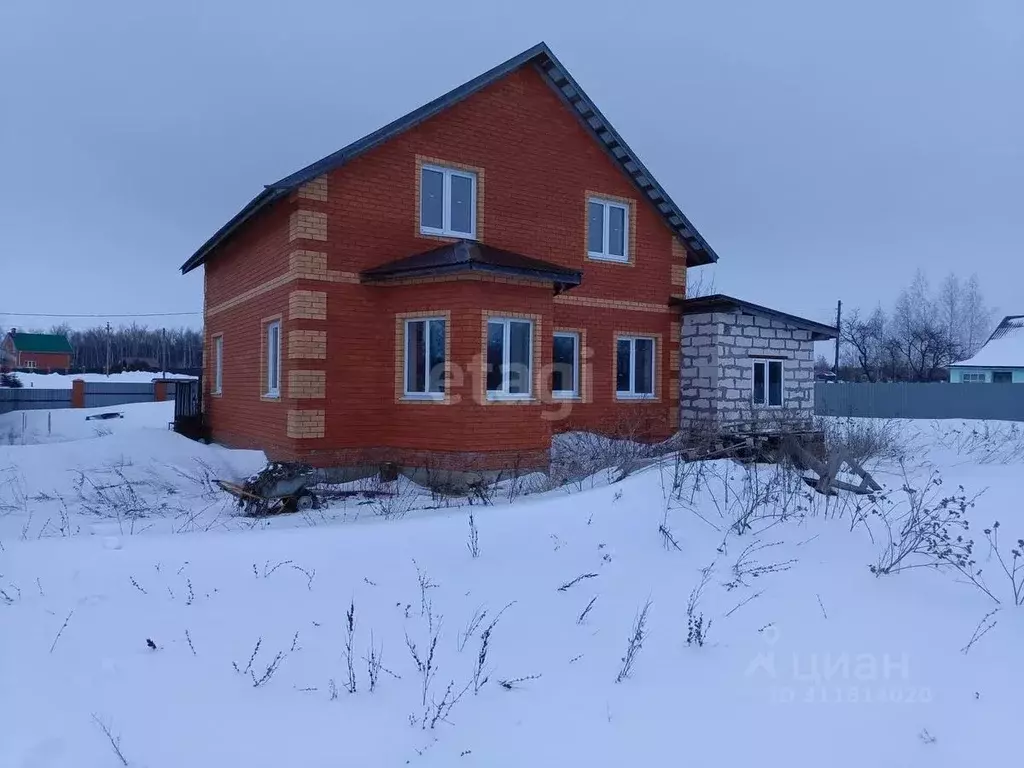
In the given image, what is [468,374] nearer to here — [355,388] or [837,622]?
[355,388]

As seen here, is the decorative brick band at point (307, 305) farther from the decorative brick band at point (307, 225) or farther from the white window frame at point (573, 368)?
the white window frame at point (573, 368)

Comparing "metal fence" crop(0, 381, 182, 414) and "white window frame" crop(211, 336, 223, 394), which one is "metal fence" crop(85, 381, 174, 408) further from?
"white window frame" crop(211, 336, 223, 394)

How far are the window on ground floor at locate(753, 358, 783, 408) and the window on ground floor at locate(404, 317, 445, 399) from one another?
21.3 ft

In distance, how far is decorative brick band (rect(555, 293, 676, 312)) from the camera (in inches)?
489

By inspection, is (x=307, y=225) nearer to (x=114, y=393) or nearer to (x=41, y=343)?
(x=114, y=393)

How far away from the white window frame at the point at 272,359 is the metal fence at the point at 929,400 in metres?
21.8

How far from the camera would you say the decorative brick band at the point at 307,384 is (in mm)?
10141

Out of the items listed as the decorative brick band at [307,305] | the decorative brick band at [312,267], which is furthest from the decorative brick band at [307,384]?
A: the decorative brick band at [312,267]

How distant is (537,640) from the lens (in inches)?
157

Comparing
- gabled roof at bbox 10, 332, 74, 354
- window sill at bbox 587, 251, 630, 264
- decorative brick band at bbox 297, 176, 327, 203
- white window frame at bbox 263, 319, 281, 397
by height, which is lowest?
white window frame at bbox 263, 319, 281, 397

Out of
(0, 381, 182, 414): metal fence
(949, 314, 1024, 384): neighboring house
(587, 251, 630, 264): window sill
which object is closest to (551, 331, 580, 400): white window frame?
(587, 251, 630, 264): window sill

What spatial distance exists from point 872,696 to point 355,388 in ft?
27.3

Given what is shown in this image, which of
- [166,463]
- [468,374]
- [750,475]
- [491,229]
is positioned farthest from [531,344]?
[166,463]

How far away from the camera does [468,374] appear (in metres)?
10.0
